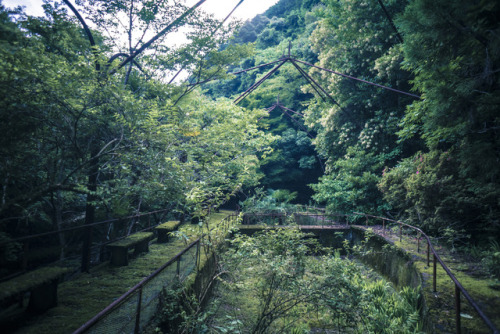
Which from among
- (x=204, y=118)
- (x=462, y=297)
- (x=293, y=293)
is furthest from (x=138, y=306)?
(x=204, y=118)

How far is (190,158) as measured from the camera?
7.29 meters

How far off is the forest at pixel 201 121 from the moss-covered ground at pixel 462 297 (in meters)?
0.38

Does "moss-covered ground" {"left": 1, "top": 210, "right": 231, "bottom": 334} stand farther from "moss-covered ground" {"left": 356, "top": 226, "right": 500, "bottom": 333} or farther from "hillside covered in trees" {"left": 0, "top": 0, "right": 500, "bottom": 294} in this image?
"moss-covered ground" {"left": 356, "top": 226, "right": 500, "bottom": 333}

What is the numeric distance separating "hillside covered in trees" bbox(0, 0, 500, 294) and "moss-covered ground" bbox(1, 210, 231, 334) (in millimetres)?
1435

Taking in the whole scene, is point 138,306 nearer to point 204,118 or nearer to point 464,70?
point 464,70

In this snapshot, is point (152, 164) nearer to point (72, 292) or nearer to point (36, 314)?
point (72, 292)

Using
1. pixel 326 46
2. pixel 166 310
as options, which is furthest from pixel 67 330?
pixel 326 46

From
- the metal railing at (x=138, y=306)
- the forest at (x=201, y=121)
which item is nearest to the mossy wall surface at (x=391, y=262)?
the forest at (x=201, y=121)

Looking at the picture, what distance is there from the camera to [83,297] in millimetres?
3725

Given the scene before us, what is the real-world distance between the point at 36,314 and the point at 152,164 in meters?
2.93

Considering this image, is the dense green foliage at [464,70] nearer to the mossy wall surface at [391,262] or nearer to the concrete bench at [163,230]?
the mossy wall surface at [391,262]

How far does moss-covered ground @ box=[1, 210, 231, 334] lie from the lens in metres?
2.93

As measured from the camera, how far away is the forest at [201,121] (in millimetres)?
3881

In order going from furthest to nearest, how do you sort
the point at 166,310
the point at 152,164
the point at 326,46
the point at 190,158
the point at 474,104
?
the point at 326,46 → the point at 190,158 → the point at 152,164 → the point at 474,104 → the point at 166,310
